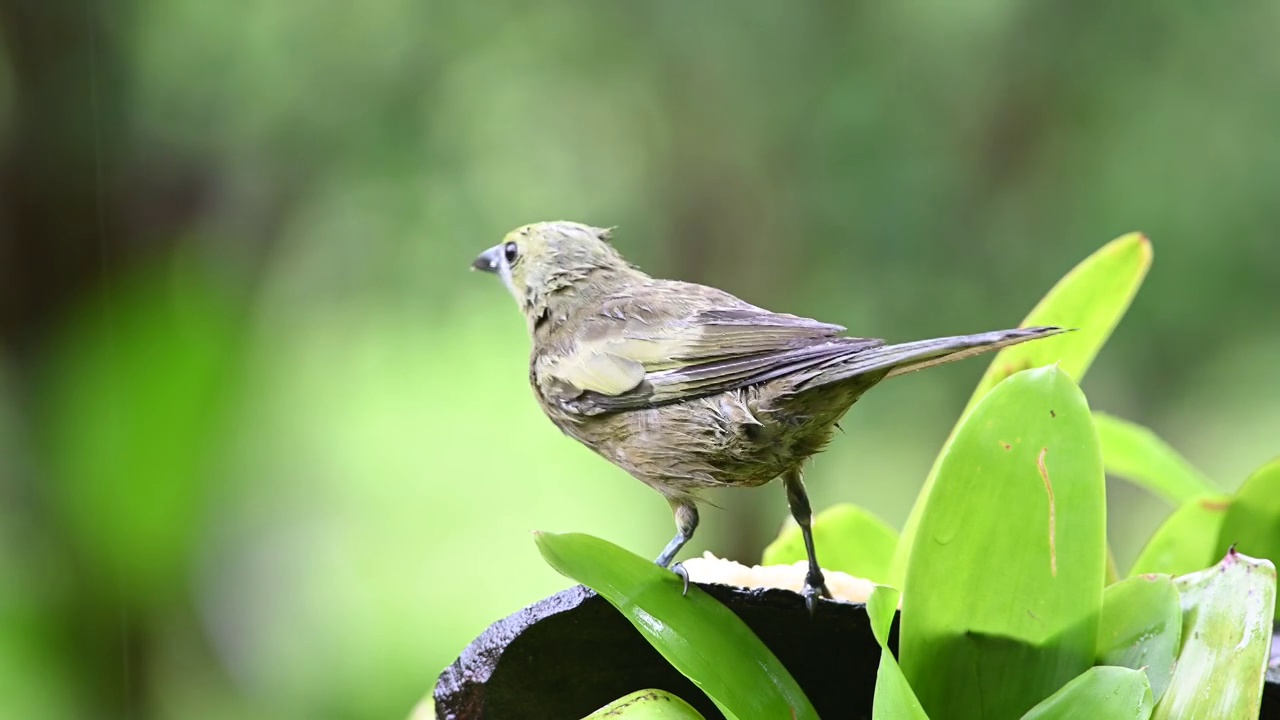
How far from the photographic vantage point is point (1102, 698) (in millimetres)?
666

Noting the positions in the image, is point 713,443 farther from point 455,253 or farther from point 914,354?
point 455,253

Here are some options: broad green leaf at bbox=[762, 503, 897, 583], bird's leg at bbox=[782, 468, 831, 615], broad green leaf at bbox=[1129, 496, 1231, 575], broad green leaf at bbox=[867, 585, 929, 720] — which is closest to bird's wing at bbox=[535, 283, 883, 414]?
bird's leg at bbox=[782, 468, 831, 615]

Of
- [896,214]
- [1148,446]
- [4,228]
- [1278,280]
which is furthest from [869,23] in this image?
[4,228]

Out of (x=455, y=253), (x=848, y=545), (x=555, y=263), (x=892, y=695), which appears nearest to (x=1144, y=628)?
(x=892, y=695)

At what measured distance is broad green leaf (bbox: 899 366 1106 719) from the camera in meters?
0.73

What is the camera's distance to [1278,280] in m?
2.79

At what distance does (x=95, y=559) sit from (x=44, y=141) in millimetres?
852

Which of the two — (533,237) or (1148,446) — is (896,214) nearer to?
(1148,446)

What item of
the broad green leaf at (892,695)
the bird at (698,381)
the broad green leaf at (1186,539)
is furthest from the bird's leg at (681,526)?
the broad green leaf at (1186,539)

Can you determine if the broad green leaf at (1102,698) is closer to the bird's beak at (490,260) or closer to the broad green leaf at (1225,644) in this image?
the broad green leaf at (1225,644)

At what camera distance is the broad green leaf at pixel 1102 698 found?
655mm

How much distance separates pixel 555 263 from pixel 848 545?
Result: 440mm

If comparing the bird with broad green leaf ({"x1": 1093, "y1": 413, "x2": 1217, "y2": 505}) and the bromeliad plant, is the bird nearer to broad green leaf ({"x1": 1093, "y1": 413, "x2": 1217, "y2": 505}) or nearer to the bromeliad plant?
the bromeliad plant

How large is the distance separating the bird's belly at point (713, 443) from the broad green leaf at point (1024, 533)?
0.14 m
